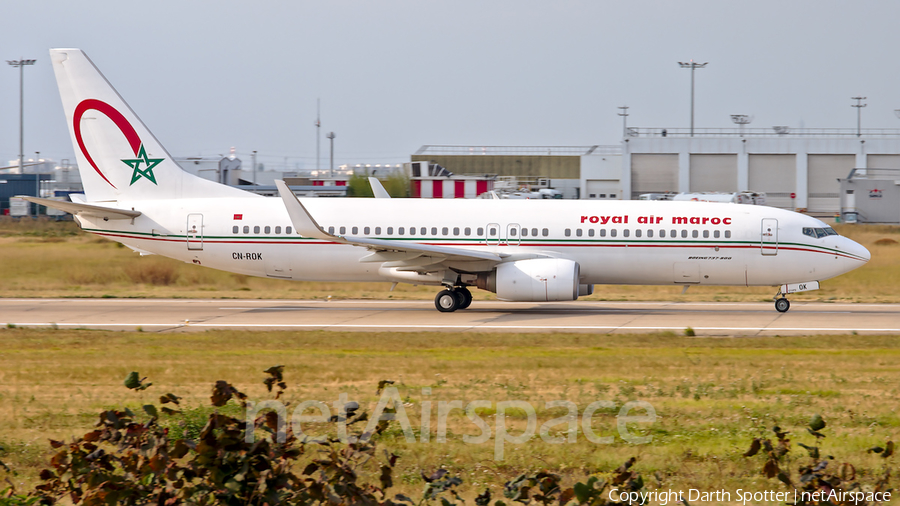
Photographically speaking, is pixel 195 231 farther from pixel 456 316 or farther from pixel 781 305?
pixel 781 305

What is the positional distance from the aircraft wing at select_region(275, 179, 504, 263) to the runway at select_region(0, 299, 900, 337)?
1.57 meters

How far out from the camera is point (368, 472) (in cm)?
714

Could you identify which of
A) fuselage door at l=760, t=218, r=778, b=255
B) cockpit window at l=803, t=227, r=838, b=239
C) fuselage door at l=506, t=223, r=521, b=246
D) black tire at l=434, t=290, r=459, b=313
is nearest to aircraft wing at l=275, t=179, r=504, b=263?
fuselage door at l=506, t=223, r=521, b=246

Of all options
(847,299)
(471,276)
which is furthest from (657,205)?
(847,299)

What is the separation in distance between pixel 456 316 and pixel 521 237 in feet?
9.22

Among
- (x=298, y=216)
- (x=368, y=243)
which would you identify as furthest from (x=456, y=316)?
(x=298, y=216)

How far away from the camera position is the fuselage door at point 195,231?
23547 mm

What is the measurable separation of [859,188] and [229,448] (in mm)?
69858

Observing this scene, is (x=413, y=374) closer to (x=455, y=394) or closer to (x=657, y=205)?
(x=455, y=394)

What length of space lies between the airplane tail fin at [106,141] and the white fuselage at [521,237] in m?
0.62

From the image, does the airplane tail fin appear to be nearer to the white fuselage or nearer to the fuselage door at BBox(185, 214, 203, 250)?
the white fuselage

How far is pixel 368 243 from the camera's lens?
21.1m

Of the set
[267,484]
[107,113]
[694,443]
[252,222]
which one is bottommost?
[694,443]

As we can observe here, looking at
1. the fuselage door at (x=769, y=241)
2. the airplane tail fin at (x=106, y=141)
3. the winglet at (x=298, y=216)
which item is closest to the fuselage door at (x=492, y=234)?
the winglet at (x=298, y=216)
